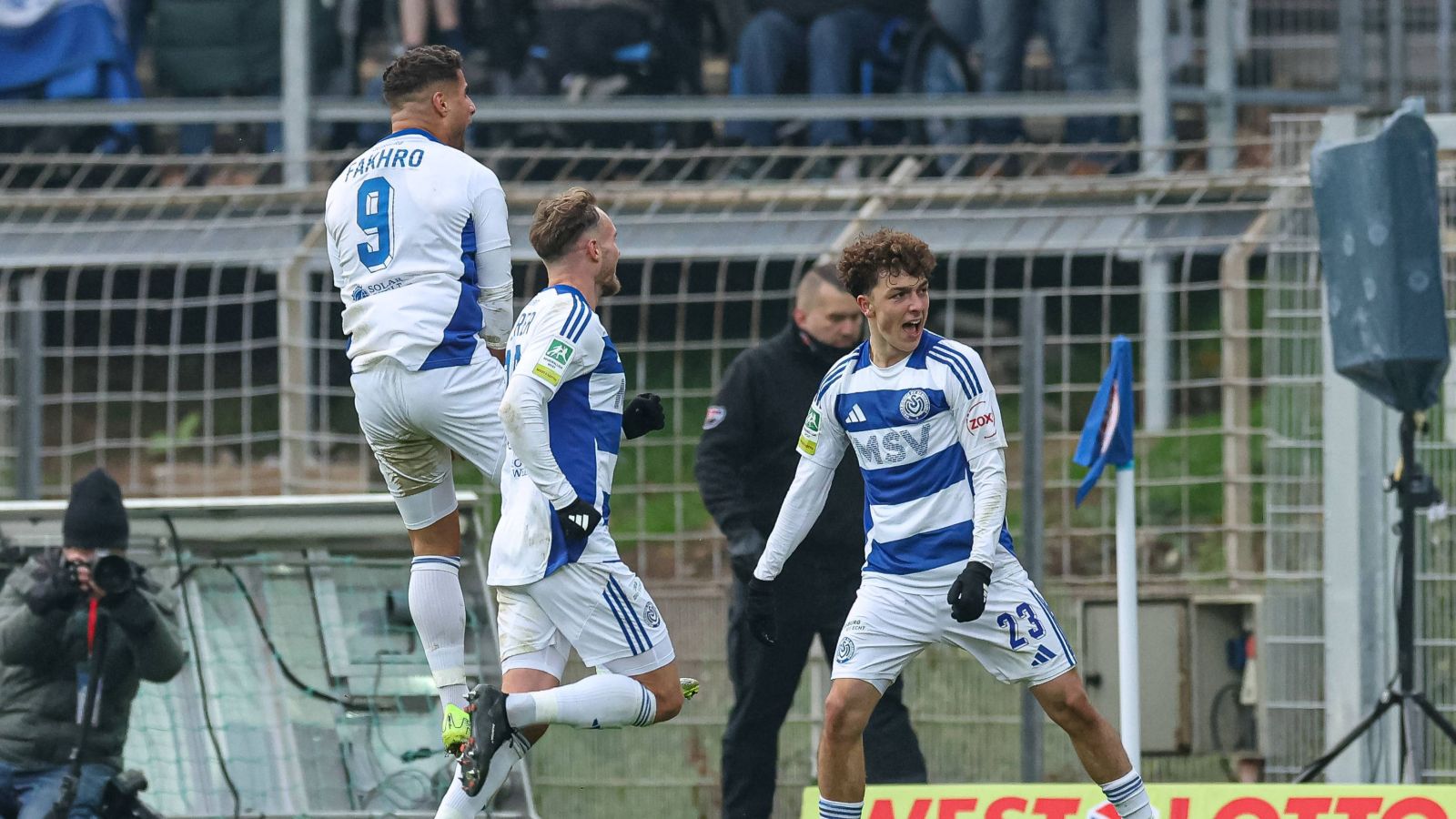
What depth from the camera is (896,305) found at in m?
6.89

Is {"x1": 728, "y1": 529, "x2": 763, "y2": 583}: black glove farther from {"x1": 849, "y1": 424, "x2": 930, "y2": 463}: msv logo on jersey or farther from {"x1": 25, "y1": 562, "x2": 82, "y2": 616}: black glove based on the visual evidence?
{"x1": 25, "y1": 562, "x2": 82, "y2": 616}: black glove

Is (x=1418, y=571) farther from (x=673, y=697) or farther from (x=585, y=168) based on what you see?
(x=585, y=168)

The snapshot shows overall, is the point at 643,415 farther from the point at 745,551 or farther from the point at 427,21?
the point at 427,21

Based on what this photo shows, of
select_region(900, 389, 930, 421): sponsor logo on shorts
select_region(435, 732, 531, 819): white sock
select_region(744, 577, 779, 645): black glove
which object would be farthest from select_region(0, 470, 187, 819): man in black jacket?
select_region(900, 389, 930, 421): sponsor logo on shorts

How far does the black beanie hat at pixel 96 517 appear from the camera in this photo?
315 inches

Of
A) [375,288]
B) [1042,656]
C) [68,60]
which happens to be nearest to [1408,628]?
[1042,656]

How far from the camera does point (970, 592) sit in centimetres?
655

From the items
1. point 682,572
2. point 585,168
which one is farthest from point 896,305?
point 585,168

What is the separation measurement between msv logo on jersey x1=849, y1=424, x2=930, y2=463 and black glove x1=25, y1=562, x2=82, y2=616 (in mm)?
2934

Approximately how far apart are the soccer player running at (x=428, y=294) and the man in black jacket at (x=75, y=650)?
1.46m

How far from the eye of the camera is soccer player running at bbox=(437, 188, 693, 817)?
6.46 m

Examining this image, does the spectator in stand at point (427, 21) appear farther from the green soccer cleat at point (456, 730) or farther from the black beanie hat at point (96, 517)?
the green soccer cleat at point (456, 730)

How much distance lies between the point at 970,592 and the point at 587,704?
1.17 m

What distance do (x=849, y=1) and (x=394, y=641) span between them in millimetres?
7602
